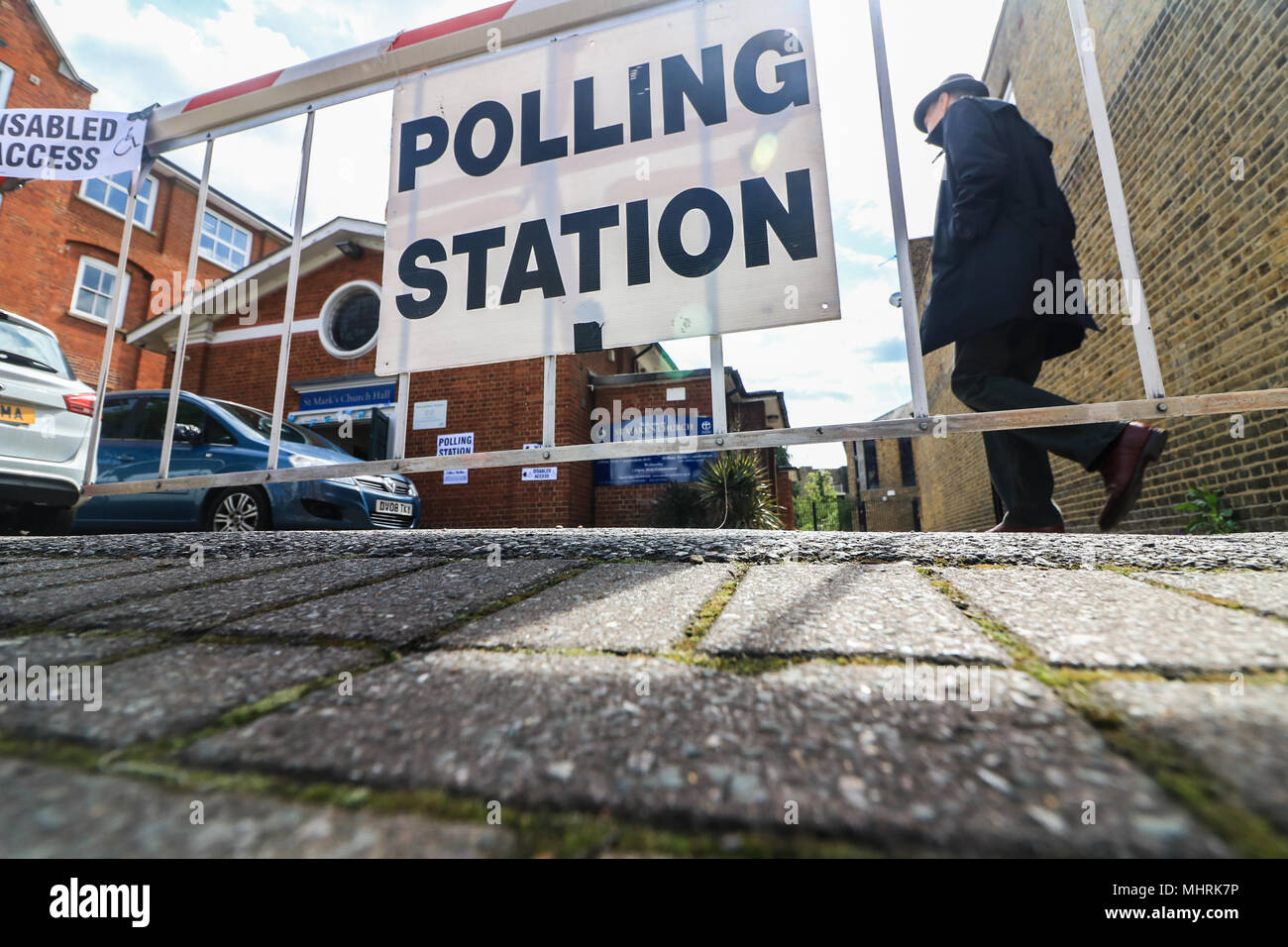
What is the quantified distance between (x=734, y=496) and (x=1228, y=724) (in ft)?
26.8

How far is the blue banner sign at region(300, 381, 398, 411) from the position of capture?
32.2 ft

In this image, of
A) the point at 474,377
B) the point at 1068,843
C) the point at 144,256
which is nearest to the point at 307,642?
the point at 1068,843

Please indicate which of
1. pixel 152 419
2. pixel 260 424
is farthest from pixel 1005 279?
pixel 152 419

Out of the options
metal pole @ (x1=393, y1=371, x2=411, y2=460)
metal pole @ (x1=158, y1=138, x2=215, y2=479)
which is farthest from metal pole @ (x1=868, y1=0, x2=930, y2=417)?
metal pole @ (x1=158, y1=138, x2=215, y2=479)

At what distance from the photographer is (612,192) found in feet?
7.18

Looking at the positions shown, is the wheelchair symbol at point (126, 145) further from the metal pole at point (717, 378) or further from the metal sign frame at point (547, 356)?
the metal pole at point (717, 378)

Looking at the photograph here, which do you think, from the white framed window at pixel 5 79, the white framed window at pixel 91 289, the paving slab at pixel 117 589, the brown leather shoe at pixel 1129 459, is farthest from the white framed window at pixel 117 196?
the brown leather shoe at pixel 1129 459

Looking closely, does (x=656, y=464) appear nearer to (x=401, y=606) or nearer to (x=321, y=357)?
(x=321, y=357)

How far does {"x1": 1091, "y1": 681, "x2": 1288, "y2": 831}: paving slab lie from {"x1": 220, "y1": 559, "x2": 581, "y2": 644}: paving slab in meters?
1.02

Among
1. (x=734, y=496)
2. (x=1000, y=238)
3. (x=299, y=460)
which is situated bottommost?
(x=734, y=496)

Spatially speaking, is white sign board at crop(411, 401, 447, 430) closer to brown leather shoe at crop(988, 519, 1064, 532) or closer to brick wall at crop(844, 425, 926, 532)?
brown leather shoe at crop(988, 519, 1064, 532)
